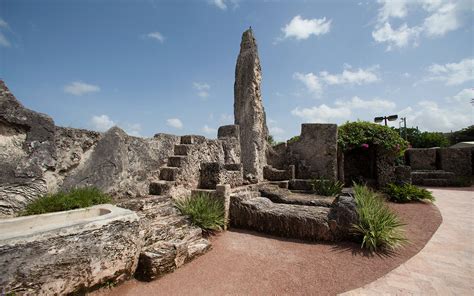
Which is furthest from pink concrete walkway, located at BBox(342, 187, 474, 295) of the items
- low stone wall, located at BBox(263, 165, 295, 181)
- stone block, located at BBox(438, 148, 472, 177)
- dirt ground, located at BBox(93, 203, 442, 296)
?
stone block, located at BBox(438, 148, 472, 177)

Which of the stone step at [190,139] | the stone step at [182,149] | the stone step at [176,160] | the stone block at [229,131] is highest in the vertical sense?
the stone block at [229,131]

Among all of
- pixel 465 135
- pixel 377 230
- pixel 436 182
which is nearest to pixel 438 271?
pixel 377 230

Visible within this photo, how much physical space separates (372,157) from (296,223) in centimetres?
749

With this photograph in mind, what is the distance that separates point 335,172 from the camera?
8.73m

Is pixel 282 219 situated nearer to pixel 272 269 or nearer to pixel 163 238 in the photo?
pixel 272 269

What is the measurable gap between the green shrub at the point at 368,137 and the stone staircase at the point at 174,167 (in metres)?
6.20

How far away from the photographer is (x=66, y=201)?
10.6ft

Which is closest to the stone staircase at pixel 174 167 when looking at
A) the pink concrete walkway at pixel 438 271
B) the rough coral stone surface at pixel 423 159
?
the pink concrete walkway at pixel 438 271

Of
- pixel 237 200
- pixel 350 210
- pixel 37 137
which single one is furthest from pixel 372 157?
pixel 37 137

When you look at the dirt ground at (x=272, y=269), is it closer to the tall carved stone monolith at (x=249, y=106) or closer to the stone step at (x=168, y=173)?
the stone step at (x=168, y=173)

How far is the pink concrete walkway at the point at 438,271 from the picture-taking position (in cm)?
280

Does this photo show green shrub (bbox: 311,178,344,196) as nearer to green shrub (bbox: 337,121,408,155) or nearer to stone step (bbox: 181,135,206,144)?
green shrub (bbox: 337,121,408,155)

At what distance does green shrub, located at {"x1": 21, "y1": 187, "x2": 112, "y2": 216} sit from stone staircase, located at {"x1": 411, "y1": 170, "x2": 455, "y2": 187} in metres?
15.1

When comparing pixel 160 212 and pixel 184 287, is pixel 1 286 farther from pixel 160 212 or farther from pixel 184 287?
pixel 160 212
